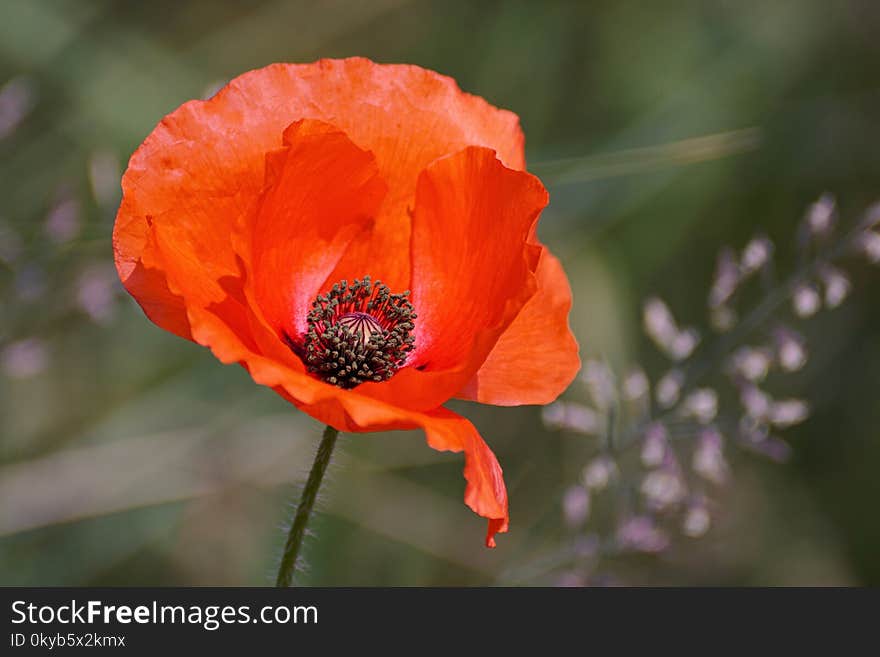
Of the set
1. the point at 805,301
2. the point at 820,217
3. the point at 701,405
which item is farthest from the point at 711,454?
A: the point at 820,217

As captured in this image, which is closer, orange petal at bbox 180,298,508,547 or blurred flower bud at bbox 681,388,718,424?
orange petal at bbox 180,298,508,547

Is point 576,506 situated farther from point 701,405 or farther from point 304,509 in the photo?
point 304,509

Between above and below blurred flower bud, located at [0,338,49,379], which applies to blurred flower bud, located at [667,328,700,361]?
below

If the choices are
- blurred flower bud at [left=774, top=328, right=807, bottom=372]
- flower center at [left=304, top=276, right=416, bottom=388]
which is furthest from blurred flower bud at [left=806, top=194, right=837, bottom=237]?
flower center at [left=304, top=276, right=416, bottom=388]

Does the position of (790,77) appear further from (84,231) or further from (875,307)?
(84,231)

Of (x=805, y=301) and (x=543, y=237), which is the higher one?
(x=543, y=237)

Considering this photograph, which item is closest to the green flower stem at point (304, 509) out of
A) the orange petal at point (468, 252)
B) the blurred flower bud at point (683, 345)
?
the orange petal at point (468, 252)

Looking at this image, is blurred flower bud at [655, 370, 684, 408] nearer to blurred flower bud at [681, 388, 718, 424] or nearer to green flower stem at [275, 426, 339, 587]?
blurred flower bud at [681, 388, 718, 424]
